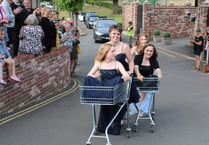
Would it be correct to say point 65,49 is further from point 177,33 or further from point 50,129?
point 177,33

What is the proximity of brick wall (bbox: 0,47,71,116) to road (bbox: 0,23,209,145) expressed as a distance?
519 mm

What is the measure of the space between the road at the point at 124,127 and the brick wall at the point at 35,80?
519 mm

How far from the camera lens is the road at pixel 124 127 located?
6406mm

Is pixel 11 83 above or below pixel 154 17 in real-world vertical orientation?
below

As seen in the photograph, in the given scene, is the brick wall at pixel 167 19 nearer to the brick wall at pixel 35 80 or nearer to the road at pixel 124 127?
the brick wall at pixel 35 80

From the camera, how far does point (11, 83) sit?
8180 millimetres

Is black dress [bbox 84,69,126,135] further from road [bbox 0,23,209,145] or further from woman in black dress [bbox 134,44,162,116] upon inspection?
woman in black dress [bbox 134,44,162,116]

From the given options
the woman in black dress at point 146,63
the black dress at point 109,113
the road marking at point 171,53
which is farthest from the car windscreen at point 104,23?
the black dress at point 109,113

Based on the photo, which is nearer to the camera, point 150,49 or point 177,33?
point 150,49

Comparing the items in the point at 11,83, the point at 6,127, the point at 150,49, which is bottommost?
the point at 6,127

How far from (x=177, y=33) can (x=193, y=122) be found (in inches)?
888

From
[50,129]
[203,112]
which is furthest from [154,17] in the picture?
[50,129]

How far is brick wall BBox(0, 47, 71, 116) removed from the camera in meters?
8.13

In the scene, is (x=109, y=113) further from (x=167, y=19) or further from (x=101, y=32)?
(x=167, y=19)
